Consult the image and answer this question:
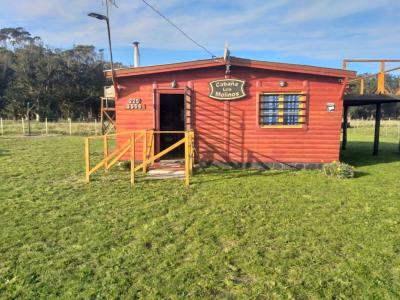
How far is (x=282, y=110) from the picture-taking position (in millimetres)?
9250

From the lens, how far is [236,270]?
346cm

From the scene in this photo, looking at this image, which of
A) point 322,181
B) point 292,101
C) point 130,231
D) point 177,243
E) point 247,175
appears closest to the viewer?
point 177,243

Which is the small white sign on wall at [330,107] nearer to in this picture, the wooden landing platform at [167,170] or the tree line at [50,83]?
the wooden landing platform at [167,170]

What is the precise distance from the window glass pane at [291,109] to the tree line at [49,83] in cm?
4195

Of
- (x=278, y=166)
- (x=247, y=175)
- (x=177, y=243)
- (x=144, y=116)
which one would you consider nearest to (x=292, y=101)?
(x=278, y=166)

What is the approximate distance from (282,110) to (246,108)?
1.00 m

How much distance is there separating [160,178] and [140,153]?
203cm

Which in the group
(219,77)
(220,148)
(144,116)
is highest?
(219,77)

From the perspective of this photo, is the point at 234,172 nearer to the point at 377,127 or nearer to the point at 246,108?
the point at 246,108

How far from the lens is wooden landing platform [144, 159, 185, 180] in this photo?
8.06 m

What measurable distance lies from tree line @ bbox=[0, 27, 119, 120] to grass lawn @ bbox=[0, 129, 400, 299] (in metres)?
42.3

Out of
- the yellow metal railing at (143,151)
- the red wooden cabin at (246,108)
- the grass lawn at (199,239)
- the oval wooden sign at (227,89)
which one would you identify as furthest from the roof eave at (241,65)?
the grass lawn at (199,239)

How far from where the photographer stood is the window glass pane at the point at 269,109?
9227 mm

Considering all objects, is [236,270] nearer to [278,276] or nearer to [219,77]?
[278,276]
